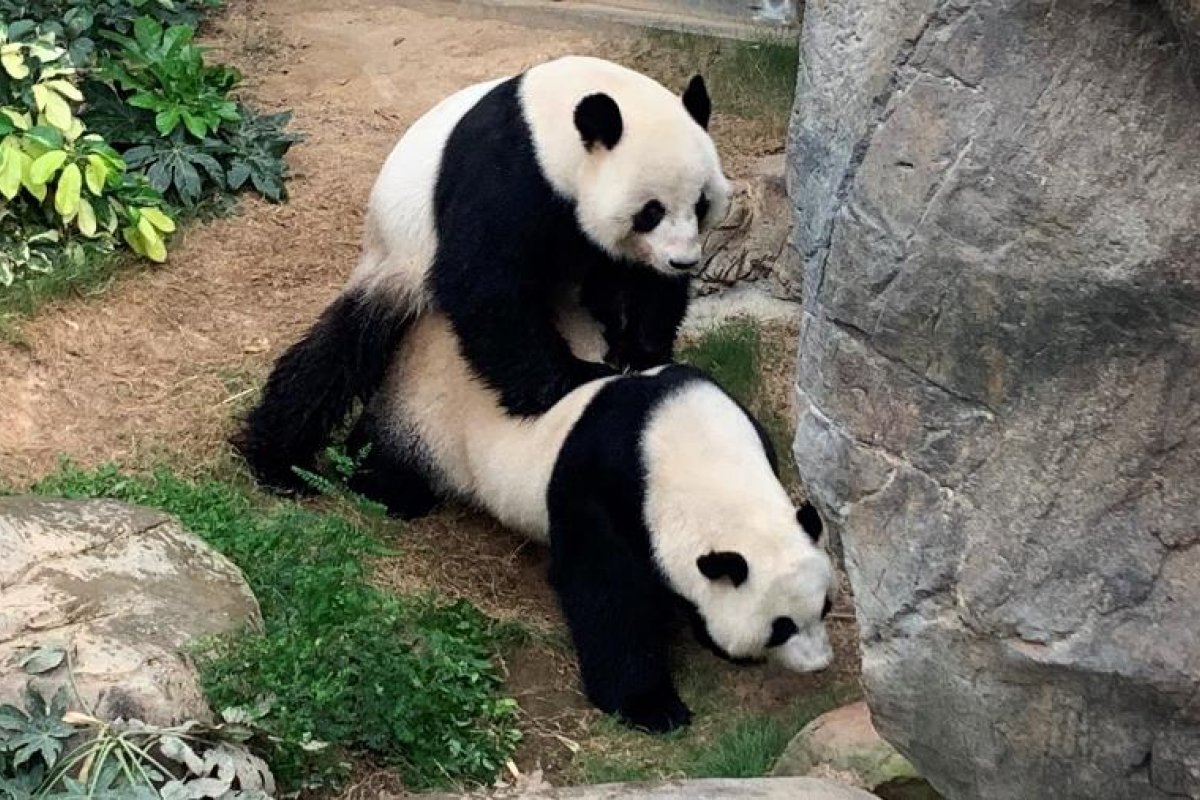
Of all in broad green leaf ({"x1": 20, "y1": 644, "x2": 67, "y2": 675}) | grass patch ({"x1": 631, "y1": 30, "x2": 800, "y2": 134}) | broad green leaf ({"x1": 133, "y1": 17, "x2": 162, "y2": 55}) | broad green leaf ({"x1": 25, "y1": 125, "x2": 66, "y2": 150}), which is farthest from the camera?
grass patch ({"x1": 631, "y1": 30, "x2": 800, "y2": 134})

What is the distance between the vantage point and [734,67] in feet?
27.7

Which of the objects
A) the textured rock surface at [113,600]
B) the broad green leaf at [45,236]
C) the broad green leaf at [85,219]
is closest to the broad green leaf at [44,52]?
the broad green leaf at [85,219]

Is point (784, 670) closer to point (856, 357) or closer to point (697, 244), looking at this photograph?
point (697, 244)

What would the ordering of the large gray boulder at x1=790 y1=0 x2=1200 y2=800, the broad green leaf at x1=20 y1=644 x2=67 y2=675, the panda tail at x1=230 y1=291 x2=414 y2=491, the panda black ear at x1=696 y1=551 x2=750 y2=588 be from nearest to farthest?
1. the large gray boulder at x1=790 y1=0 x2=1200 y2=800
2. the broad green leaf at x1=20 y1=644 x2=67 y2=675
3. the panda black ear at x1=696 y1=551 x2=750 y2=588
4. the panda tail at x1=230 y1=291 x2=414 y2=491

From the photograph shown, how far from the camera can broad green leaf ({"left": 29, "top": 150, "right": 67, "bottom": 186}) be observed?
6410 mm

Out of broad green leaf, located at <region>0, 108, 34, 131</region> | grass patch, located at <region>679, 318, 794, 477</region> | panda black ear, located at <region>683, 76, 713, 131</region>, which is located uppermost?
panda black ear, located at <region>683, 76, 713, 131</region>

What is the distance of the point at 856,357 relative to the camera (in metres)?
3.42

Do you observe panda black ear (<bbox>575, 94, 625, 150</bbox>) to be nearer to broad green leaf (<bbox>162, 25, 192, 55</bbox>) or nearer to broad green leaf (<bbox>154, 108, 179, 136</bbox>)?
broad green leaf (<bbox>154, 108, 179, 136</bbox>)

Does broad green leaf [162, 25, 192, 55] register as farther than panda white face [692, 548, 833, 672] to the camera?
Yes

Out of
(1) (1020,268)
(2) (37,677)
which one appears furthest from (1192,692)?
(2) (37,677)

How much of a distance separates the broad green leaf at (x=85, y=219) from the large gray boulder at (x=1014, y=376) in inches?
156

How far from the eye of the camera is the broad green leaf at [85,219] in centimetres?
668

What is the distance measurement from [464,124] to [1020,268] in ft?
9.73

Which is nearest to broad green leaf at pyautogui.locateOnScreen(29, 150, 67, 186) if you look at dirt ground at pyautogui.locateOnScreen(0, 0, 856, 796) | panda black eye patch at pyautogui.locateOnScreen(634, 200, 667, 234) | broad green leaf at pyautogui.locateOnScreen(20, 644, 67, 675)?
dirt ground at pyautogui.locateOnScreen(0, 0, 856, 796)
